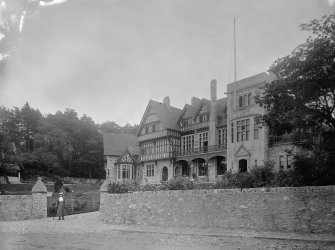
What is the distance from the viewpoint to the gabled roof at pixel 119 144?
51.8 metres

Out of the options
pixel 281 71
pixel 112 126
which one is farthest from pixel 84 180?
pixel 281 71

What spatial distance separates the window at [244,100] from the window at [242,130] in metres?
1.49

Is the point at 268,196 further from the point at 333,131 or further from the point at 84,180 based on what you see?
the point at 84,180

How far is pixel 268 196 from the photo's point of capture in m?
15.2

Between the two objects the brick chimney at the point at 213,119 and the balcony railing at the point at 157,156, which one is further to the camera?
the balcony railing at the point at 157,156

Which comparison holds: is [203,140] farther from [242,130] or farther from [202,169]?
[242,130]

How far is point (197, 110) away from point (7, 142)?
26.2m

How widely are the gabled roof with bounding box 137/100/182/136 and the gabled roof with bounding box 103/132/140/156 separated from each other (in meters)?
7.47

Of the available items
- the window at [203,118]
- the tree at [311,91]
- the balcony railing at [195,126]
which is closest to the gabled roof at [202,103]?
the window at [203,118]

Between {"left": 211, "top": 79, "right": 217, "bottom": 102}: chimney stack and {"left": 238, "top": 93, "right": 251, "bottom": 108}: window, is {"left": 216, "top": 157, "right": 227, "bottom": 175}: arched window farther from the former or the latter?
{"left": 238, "top": 93, "right": 251, "bottom": 108}: window

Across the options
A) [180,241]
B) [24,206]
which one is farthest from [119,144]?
[180,241]

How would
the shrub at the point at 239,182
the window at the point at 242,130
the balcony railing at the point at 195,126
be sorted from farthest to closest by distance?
the balcony railing at the point at 195,126 → the window at the point at 242,130 → the shrub at the point at 239,182

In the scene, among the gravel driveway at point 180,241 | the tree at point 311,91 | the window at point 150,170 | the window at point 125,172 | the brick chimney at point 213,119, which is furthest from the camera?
the window at point 125,172

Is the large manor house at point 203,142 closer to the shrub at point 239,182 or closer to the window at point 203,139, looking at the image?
the window at point 203,139
